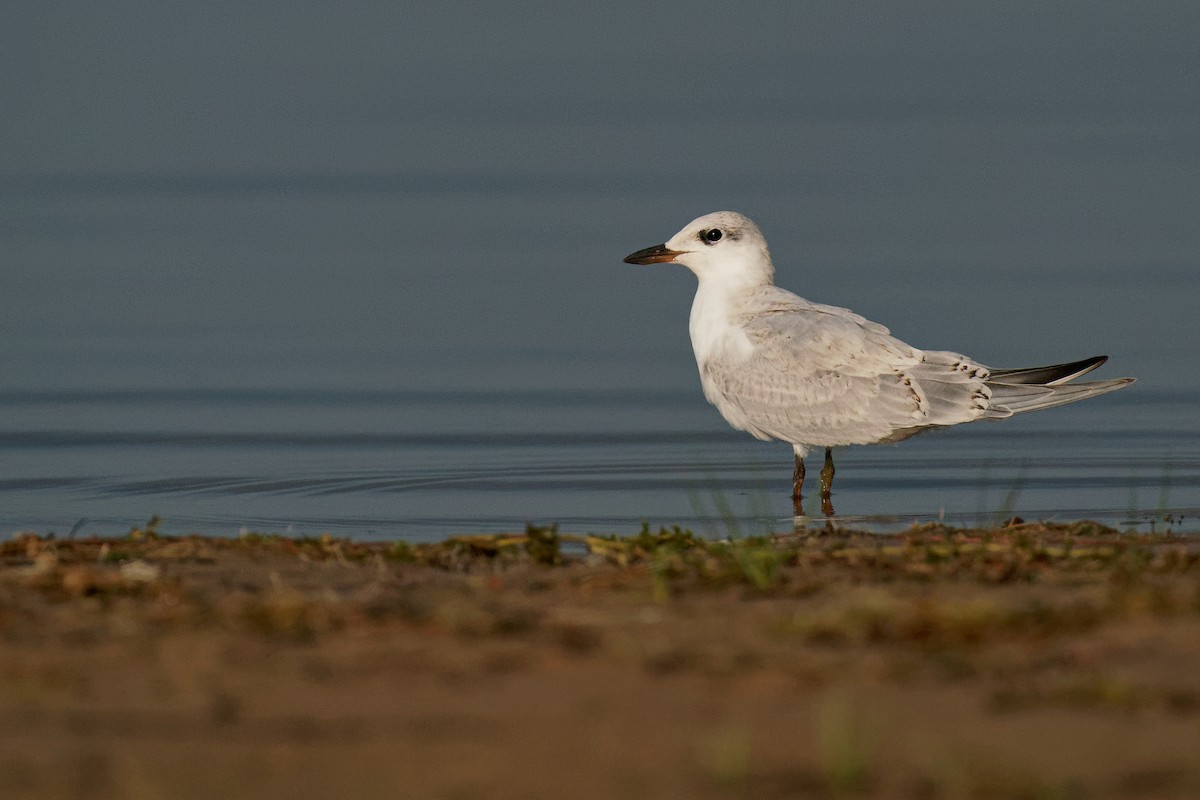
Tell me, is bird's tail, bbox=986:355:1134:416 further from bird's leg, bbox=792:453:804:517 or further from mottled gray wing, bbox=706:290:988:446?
bird's leg, bbox=792:453:804:517

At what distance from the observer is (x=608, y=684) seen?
11.6 feet

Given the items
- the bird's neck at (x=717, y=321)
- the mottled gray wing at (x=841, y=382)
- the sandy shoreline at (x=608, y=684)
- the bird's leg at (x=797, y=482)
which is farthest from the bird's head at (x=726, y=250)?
the sandy shoreline at (x=608, y=684)

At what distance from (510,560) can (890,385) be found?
3947 millimetres

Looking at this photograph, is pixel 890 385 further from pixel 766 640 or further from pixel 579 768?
pixel 579 768

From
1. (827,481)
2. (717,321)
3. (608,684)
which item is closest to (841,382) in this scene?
(827,481)

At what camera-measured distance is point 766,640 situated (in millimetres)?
3891

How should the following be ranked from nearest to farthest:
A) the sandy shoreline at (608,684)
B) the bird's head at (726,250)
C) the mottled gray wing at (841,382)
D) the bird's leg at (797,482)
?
1. the sandy shoreline at (608,684)
2. the mottled gray wing at (841,382)
3. the bird's leg at (797,482)
4. the bird's head at (726,250)

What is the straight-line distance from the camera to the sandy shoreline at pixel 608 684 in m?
3.06

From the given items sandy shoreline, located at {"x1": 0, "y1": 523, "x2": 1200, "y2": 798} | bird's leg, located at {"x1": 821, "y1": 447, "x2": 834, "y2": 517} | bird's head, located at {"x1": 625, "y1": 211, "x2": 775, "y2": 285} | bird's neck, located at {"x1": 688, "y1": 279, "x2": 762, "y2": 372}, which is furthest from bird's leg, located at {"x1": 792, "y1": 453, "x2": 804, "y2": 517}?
sandy shoreline, located at {"x1": 0, "y1": 523, "x2": 1200, "y2": 798}

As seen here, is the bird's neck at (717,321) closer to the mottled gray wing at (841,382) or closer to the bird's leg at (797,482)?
the mottled gray wing at (841,382)

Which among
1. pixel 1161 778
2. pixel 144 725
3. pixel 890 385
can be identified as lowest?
pixel 1161 778

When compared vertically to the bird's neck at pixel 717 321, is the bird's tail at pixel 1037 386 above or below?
below

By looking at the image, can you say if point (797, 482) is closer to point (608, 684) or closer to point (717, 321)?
point (717, 321)

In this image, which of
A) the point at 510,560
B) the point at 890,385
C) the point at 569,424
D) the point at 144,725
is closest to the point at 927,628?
the point at 144,725
